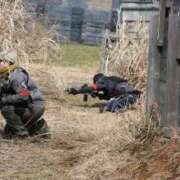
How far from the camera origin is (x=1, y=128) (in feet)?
33.6

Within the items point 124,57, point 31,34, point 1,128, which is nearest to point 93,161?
point 1,128

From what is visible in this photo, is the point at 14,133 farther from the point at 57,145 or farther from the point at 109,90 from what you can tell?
the point at 109,90

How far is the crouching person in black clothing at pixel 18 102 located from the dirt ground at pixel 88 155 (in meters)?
0.25

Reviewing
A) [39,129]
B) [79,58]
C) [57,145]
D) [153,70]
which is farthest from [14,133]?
[79,58]

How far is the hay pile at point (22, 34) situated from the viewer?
1373 cm

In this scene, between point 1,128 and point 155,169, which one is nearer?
point 155,169

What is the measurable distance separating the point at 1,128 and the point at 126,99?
2.82 m

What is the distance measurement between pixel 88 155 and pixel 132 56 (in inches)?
308

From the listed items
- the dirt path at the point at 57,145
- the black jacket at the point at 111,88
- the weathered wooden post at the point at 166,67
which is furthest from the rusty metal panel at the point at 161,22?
the black jacket at the point at 111,88

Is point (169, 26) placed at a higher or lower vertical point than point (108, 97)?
higher

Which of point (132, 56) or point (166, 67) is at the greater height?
point (166, 67)

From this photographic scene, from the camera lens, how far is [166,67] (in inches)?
304

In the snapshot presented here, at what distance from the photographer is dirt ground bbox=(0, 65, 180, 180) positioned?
6.80m

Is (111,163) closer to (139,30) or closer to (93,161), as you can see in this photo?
(93,161)
